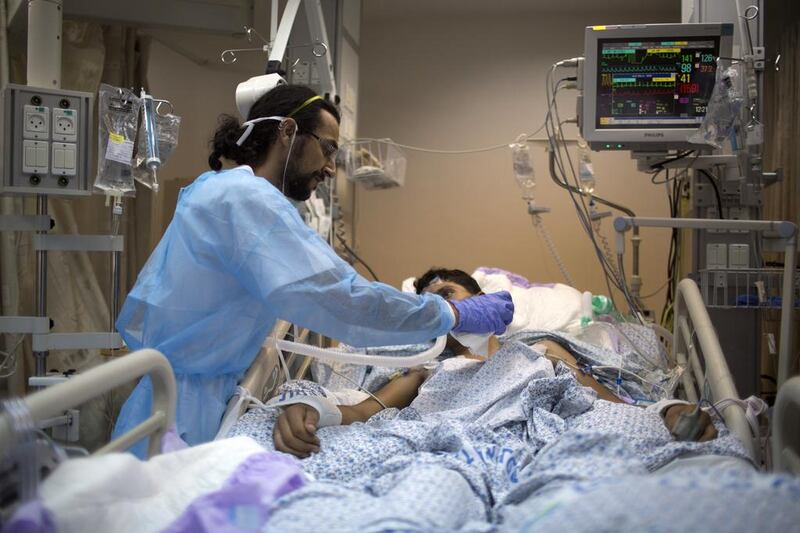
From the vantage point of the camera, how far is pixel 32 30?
2.40m

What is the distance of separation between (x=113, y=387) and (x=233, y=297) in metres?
0.62

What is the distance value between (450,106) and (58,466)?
411cm

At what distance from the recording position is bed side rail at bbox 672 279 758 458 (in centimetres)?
157

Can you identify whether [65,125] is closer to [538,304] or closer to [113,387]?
[113,387]

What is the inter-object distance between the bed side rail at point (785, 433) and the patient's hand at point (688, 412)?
137 millimetres

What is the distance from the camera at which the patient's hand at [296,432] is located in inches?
62.7

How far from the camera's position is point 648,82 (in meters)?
2.58

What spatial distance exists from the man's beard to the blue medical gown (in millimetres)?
259

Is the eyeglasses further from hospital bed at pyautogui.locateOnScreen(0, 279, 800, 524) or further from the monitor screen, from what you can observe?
the monitor screen

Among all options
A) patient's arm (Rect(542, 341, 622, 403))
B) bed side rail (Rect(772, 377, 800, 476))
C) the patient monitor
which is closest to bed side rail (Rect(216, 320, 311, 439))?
patient's arm (Rect(542, 341, 622, 403))

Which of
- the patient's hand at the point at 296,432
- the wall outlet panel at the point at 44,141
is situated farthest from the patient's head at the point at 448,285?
the wall outlet panel at the point at 44,141

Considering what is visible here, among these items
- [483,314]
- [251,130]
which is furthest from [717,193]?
[251,130]

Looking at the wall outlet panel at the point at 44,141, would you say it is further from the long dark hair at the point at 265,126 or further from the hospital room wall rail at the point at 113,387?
the hospital room wall rail at the point at 113,387

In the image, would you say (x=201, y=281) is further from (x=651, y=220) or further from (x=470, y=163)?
(x=470, y=163)
